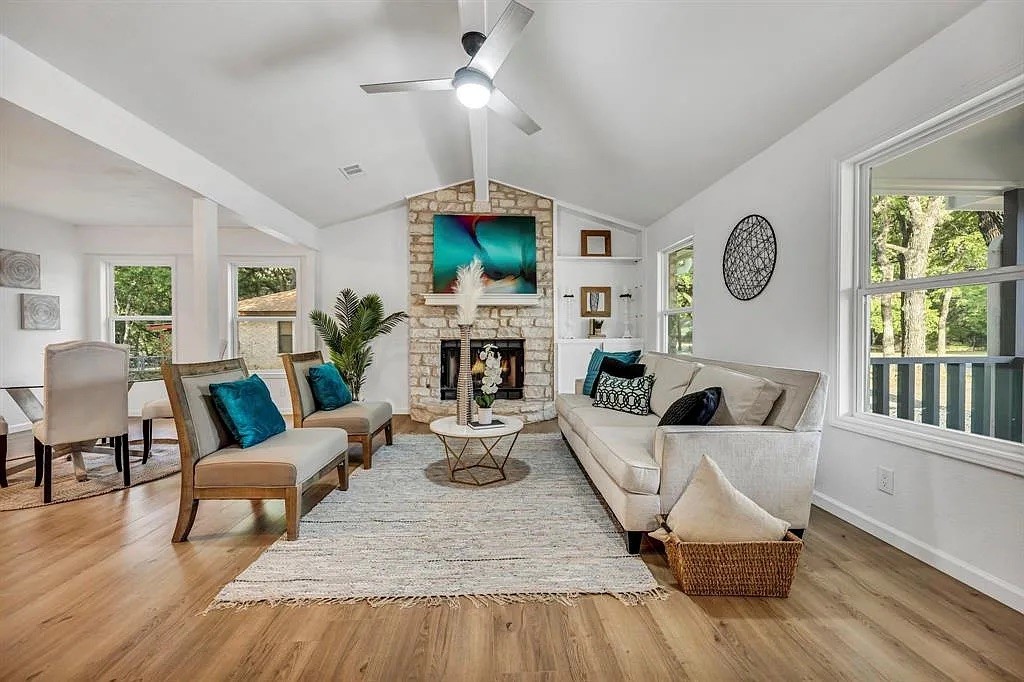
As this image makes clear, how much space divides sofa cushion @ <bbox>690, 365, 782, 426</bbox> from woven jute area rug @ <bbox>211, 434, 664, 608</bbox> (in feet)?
2.90

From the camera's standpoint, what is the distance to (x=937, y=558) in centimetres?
215

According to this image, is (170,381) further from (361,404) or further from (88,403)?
(361,404)

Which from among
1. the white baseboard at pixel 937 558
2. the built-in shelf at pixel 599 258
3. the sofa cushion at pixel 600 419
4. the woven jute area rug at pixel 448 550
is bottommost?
the woven jute area rug at pixel 448 550

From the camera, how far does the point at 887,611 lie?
183 cm

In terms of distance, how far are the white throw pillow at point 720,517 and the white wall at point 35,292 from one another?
6.64m

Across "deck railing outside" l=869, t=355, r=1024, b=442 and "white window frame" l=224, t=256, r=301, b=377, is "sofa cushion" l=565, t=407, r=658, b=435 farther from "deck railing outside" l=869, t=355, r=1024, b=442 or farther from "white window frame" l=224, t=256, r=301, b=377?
"white window frame" l=224, t=256, r=301, b=377

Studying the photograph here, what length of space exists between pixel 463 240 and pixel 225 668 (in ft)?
16.8

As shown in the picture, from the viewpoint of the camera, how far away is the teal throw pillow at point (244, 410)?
2627mm

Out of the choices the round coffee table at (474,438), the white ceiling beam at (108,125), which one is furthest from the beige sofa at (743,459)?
the white ceiling beam at (108,125)

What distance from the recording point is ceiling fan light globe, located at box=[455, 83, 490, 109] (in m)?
2.67

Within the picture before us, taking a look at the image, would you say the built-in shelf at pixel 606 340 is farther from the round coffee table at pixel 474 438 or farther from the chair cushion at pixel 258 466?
the chair cushion at pixel 258 466

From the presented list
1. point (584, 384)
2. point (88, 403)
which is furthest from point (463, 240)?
point (88, 403)

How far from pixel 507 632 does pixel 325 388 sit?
2.76m

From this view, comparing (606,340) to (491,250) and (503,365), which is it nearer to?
(503,365)
